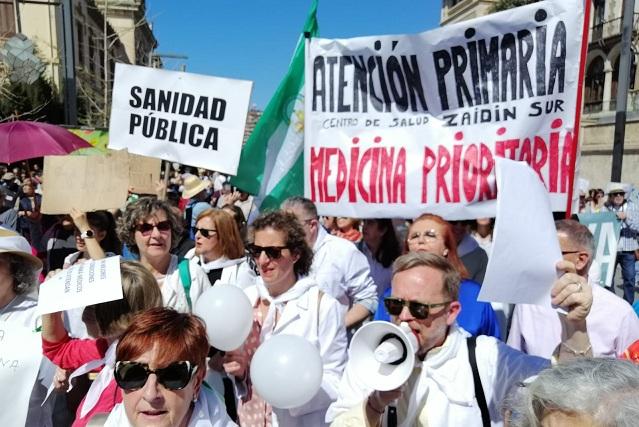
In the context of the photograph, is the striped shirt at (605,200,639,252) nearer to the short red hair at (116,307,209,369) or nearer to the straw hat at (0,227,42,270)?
the short red hair at (116,307,209,369)

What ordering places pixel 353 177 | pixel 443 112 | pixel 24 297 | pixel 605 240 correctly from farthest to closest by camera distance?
pixel 605 240 → pixel 353 177 → pixel 443 112 → pixel 24 297

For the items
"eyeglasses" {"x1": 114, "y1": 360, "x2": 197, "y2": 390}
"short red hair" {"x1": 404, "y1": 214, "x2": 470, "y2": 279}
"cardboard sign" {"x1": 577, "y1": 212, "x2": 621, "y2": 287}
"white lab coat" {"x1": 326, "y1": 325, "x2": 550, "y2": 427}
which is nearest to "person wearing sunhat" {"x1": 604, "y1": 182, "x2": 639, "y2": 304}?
"cardboard sign" {"x1": 577, "y1": 212, "x2": 621, "y2": 287}

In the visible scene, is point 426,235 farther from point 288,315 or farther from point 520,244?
point 520,244

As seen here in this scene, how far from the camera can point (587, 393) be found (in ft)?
3.62

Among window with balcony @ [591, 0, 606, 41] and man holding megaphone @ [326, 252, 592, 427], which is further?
window with balcony @ [591, 0, 606, 41]

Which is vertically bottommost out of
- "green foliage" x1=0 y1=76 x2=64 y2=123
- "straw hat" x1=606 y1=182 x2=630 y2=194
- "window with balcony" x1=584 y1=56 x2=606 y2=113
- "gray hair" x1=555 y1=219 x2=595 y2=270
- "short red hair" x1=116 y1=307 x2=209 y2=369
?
"short red hair" x1=116 y1=307 x2=209 y2=369

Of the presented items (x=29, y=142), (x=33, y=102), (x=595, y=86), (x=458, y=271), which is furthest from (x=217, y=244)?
(x=595, y=86)

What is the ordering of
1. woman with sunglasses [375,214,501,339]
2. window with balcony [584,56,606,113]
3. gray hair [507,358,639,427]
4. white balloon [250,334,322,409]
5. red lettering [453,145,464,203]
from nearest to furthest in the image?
gray hair [507,358,639,427]
white balloon [250,334,322,409]
woman with sunglasses [375,214,501,339]
red lettering [453,145,464,203]
window with balcony [584,56,606,113]

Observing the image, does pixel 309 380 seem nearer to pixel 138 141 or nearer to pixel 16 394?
pixel 16 394

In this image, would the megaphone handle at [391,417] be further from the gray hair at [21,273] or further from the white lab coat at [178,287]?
the gray hair at [21,273]

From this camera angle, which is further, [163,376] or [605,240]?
[605,240]

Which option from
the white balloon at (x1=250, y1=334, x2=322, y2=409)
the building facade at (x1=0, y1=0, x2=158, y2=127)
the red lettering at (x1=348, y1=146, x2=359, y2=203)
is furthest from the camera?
the building facade at (x1=0, y1=0, x2=158, y2=127)

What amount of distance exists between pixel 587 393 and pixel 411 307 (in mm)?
772

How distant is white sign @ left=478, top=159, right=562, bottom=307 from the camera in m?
1.55
